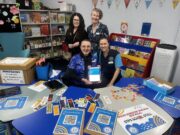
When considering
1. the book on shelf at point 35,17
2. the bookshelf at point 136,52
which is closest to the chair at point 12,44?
the book on shelf at point 35,17

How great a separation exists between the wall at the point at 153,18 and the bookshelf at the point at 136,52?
179 millimetres

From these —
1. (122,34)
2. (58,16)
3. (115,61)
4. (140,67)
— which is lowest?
(140,67)

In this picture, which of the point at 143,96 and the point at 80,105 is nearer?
the point at 80,105

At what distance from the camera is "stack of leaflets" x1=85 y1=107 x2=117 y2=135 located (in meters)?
1.25

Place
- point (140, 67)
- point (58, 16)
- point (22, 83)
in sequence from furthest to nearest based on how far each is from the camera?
point (58, 16), point (140, 67), point (22, 83)

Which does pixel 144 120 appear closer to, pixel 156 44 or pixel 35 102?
pixel 35 102

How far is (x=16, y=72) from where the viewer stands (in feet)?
6.55

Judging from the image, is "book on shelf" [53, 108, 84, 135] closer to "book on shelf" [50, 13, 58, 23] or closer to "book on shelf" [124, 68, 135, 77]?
"book on shelf" [124, 68, 135, 77]

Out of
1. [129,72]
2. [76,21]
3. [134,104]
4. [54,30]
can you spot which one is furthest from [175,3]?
[54,30]

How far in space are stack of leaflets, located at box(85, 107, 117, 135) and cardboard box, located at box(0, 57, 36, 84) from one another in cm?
99

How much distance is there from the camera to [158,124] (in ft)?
4.45

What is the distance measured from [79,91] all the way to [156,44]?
6.59ft

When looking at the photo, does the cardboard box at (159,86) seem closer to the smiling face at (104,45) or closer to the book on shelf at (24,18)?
the smiling face at (104,45)

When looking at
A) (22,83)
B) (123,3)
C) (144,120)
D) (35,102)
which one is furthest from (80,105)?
(123,3)
